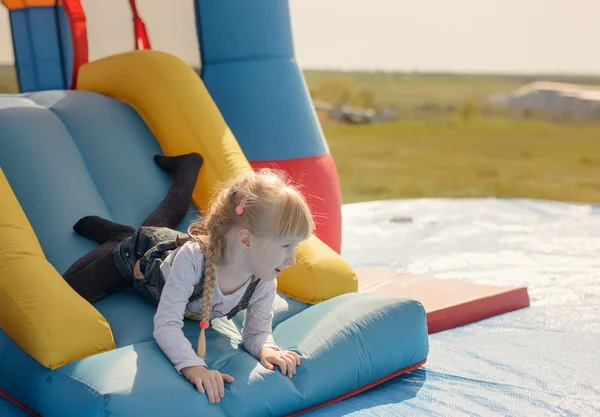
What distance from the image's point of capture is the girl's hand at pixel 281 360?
1.63 metres

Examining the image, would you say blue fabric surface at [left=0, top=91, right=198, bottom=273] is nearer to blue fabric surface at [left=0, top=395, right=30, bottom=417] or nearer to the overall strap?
blue fabric surface at [left=0, top=395, right=30, bottom=417]

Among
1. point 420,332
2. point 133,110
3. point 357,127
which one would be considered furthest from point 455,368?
point 357,127

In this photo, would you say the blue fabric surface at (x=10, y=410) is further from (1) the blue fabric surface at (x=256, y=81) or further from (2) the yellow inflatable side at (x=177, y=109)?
(1) the blue fabric surface at (x=256, y=81)

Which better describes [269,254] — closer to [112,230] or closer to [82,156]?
[112,230]

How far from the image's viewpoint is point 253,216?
153 centimetres

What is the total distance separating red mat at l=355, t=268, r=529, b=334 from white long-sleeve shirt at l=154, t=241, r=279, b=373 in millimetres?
763

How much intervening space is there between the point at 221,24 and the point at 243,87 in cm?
26

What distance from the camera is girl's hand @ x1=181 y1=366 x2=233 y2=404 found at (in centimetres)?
150

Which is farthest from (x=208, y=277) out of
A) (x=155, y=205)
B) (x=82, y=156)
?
(x=82, y=156)

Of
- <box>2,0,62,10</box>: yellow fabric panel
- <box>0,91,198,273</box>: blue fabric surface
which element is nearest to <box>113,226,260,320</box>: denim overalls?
<box>0,91,198,273</box>: blue fabric surface

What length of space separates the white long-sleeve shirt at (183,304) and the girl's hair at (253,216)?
3 cm

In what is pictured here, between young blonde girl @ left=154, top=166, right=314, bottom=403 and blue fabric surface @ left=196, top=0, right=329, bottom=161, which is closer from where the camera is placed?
young blonde girl @ left=154, top=166, right=314, bottom=403

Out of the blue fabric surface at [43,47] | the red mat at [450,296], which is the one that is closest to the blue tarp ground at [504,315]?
the red mat at [450,296]

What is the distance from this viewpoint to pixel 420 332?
6.30ft
